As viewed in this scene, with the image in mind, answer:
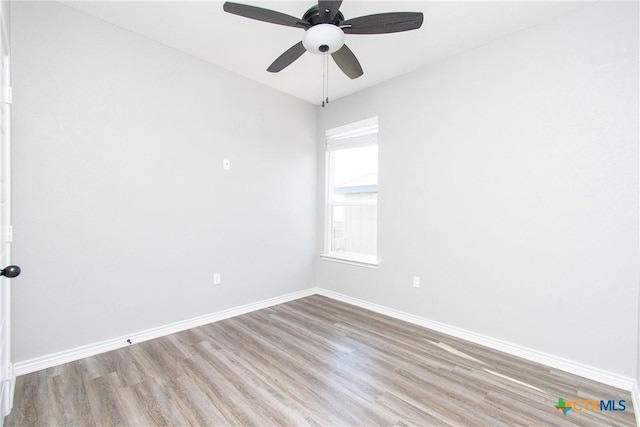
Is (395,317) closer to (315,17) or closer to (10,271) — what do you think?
(315,17)

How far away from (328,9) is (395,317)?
117 inches

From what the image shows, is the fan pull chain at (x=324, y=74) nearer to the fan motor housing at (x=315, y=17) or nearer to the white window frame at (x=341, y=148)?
the white window frame at (x=341, y=148)

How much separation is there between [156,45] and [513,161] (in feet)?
11.1

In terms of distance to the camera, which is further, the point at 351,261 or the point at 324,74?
the point at 351,261

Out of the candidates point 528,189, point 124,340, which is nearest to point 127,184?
point 124,340


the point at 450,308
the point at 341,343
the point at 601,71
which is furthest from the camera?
the point at 450,308

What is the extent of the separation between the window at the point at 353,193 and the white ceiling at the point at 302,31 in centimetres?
80

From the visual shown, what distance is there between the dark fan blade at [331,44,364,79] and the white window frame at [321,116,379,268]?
49.9 inches

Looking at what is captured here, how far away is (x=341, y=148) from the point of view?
4.02 meters

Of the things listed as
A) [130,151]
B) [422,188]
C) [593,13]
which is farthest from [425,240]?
[130,151]

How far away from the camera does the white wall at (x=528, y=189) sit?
206 cm

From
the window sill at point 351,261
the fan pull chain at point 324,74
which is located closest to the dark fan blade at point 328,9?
the fan pull chain at point 324,74

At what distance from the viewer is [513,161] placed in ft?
8.20

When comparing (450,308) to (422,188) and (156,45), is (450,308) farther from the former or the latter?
(156,45)
